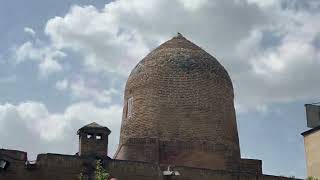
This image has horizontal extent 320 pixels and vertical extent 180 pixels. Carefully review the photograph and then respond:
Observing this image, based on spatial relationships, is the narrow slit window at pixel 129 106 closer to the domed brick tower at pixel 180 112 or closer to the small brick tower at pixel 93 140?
the domed brick tower at pixel 180 112

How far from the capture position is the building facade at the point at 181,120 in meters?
23.0

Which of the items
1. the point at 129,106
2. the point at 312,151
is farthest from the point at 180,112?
the point at 312,151

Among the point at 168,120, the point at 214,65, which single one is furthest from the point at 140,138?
the point at 214,65

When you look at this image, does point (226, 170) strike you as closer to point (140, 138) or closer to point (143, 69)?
point (140, 138)

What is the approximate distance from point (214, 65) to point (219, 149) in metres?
4.01

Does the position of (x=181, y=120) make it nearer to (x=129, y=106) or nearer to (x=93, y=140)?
(x=129, y=106)

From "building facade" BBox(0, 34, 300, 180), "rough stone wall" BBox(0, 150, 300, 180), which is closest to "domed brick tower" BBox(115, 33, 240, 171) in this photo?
"building facade" BBox(0, 34, 300, 180)

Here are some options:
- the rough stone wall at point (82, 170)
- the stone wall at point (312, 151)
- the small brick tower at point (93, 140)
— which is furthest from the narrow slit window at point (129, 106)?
the stone wall at point (312, 151)

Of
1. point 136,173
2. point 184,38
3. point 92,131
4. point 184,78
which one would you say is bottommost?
point 136,173

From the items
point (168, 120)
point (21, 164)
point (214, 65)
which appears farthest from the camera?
point (214, 65)

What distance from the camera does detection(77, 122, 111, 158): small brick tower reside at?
71.5 feet

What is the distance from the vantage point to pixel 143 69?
86.6 feet

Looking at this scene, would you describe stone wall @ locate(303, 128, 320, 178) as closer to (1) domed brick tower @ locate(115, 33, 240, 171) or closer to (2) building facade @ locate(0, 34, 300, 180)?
(2) building facade @ locate(0, 34, 300, 180)

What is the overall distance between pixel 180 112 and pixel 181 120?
368 millimetres
